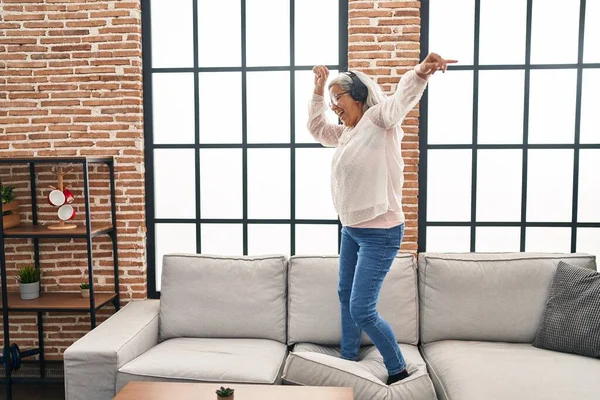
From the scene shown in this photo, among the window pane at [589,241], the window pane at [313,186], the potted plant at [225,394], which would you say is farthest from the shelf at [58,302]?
the window pane at [589,241]

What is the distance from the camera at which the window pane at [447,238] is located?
3400 mm

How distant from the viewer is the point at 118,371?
2.43m

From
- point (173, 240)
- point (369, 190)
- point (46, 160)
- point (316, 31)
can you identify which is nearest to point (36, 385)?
point (173, 240)

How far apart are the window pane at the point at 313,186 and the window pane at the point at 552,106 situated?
1.39 meters

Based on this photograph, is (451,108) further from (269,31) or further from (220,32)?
(220,32)

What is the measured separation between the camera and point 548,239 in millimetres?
3371

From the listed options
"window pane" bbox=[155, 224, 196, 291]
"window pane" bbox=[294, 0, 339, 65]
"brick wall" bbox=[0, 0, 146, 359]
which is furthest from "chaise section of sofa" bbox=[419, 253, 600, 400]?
"brick wall" bbox=[0, 0, 146, 359]

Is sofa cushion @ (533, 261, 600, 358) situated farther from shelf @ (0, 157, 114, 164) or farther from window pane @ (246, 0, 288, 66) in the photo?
shelf @ (0, 157, 114, 164)

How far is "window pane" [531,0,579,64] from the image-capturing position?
10.6 ft

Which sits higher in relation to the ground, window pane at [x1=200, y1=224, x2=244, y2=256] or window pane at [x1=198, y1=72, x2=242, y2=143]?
window pane at [x1=198, y1=72, x2=242, y2=143]

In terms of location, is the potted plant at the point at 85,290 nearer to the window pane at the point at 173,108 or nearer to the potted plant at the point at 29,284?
the potted plant at the point at 29,284

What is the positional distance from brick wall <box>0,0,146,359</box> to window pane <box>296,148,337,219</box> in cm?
111

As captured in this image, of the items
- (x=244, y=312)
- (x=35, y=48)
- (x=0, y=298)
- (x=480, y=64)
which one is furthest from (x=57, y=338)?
(x=480, y=64)

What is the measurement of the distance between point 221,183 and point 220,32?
3.50ft
